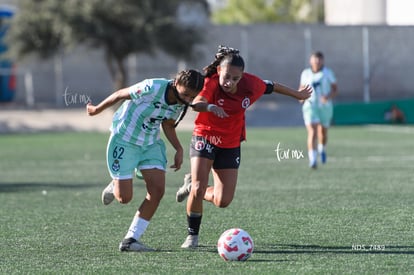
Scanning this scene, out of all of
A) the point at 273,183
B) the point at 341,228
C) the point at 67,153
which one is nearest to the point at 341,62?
the point at 67,153

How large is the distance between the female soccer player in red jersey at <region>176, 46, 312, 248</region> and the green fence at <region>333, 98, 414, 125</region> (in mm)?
24349

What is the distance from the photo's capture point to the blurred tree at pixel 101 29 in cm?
3425

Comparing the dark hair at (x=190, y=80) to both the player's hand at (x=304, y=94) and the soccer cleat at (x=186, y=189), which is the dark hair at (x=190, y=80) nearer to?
Result: the player's hand at (x=304, y=94)

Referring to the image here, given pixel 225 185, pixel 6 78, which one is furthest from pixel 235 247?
pixel 6 78

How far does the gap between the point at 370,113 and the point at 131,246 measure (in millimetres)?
25565

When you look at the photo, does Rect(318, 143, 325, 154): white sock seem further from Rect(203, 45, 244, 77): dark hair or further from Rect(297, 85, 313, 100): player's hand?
Rect(203, 45, 244, 77): dark hair

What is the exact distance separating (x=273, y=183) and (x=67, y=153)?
30.5ft

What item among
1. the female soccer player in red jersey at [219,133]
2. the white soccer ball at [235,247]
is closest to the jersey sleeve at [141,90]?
the female soccer player in red jersey at [219,133]

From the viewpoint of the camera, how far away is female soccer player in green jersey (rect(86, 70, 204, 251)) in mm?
7852

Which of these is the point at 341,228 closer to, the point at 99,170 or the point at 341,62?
the point at 99,170

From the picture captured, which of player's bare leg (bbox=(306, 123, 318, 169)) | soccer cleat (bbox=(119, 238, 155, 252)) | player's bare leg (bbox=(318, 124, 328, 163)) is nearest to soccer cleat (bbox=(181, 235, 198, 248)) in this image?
soccer cleat (bbox=(119, 238, 155, 252))

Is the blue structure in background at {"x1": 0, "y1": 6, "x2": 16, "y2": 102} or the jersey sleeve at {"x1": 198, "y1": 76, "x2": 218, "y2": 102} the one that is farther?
the blue structure in background at {"x1": 0, "y1": 6, "x2": 16, "y2": 102}

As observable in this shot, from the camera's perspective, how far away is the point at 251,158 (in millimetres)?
19422

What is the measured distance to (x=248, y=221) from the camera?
9.64 m
